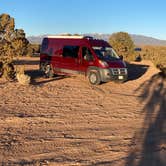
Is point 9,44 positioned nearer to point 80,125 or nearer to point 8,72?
point 8,72

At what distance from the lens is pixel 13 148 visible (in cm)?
816

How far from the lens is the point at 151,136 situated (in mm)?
9836

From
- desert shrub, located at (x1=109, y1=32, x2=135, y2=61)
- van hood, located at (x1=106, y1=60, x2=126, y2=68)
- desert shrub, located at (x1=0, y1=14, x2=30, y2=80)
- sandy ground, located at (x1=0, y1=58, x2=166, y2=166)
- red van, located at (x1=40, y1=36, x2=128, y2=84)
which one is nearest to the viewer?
sandy ground, located at (x1=0, y1=58, x2=166, y2=166)

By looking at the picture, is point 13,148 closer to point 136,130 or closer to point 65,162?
point 65,162

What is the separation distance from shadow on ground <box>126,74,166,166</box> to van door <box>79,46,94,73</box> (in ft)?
9.83

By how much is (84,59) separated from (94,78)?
115cm

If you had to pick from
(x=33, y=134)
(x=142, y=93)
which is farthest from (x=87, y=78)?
(x=33, y=134)

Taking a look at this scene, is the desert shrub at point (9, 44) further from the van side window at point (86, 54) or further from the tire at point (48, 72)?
the van side window at point (86, 54)

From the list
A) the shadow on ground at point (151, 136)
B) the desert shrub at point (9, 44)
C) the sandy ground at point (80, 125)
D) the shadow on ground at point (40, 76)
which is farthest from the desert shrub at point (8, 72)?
the shadow on ground at point (151, 136)

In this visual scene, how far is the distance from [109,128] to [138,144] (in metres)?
1.71

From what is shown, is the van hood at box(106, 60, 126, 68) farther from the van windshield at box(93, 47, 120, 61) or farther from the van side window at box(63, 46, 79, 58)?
the van side window at box(63, 46, 79, 58)

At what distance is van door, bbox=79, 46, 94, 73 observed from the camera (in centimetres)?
1964

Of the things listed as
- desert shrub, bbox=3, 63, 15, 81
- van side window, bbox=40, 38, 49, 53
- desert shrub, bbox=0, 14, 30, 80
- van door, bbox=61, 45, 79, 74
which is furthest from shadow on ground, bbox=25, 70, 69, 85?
van side window, bbox=40, 38, 49, 53

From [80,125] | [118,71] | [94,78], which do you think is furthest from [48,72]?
[80,125]
